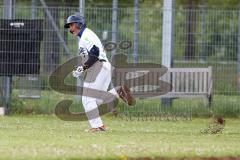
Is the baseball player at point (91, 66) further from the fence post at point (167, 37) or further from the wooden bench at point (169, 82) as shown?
the fence post at point (167, 37)

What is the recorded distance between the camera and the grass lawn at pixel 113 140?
11648mm

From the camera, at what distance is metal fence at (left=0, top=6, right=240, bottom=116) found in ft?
66.6

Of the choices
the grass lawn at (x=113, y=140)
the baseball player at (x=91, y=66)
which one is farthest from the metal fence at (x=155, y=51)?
the baseball player at (x=91, y=66)

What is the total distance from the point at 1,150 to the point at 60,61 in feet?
29.6

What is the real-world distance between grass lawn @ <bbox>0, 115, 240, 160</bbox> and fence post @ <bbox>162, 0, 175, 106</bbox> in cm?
185

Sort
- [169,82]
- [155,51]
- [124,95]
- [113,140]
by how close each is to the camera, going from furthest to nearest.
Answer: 1. [155,51]
2. [169,82]
3. [124,95]
4. [113,140]

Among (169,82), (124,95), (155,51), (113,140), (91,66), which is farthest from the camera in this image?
(155,51)

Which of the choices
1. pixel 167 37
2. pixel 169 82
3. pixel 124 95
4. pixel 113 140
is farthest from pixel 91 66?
pixel 167 37

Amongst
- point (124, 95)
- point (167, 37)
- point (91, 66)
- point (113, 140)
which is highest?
point (167, 37)

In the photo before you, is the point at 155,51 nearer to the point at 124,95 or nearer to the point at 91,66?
the point at 124,95

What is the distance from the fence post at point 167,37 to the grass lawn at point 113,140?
6.06 feet

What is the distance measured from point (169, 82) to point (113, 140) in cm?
682

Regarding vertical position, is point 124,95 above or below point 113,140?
above

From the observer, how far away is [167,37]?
2042 centimetres
